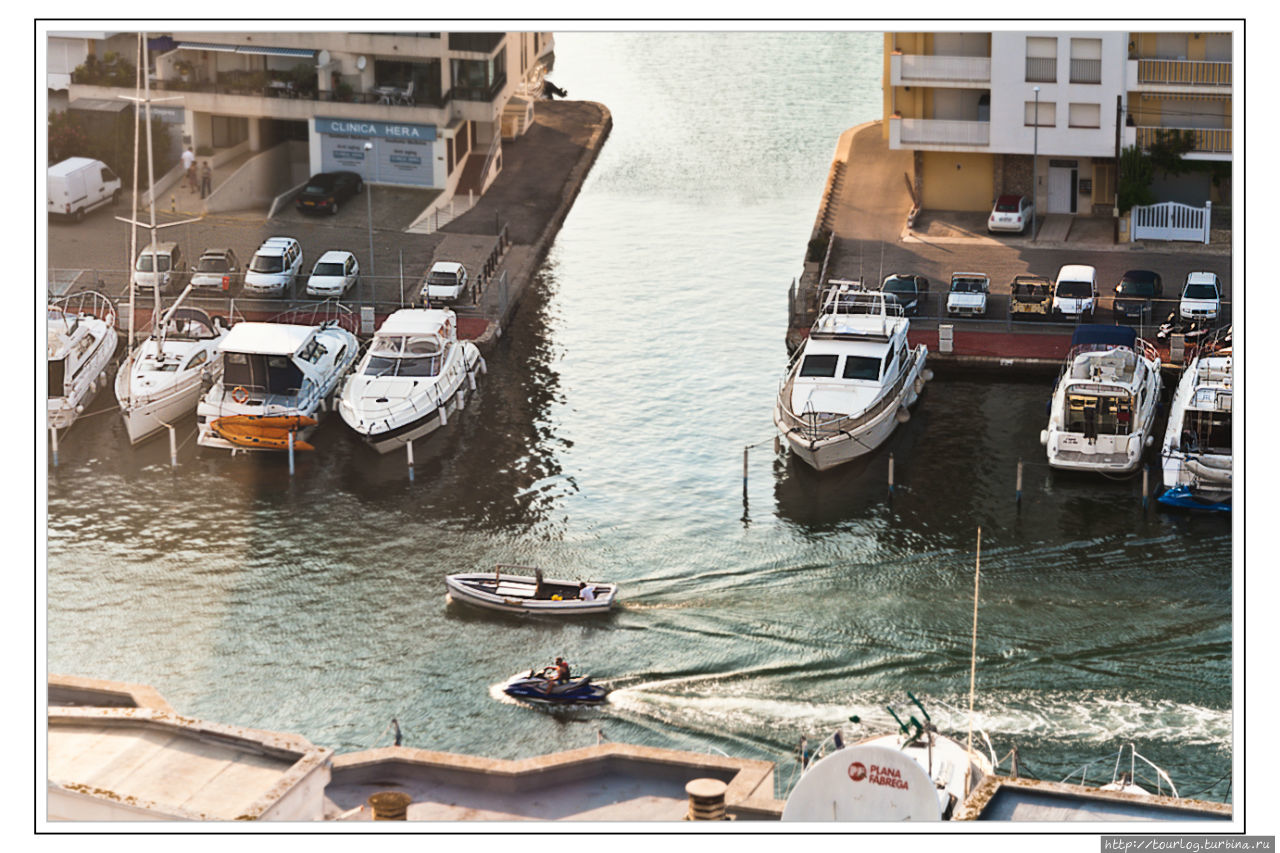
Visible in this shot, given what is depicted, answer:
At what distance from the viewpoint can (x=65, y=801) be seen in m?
34.9

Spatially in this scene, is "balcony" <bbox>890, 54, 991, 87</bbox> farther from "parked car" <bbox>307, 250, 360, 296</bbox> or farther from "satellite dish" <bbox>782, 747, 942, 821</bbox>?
"satellite dish" <bbox>782, 747, 942, 821</bbox>

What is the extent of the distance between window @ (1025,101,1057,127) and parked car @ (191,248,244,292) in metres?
26.6

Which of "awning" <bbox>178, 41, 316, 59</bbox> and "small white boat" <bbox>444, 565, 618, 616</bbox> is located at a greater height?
"awning" <bbox>178, 41, 316, 59</bbox>

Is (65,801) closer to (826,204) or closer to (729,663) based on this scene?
(729,663)

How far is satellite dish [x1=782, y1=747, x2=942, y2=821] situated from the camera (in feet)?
113

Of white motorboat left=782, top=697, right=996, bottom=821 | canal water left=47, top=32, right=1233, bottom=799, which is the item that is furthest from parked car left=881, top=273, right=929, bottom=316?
white motorboat left=782, top=697, right=996, bottom=821

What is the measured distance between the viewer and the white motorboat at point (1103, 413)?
6019cm

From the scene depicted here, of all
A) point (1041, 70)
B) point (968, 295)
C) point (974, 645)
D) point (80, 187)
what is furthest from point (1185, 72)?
point (80, 187)

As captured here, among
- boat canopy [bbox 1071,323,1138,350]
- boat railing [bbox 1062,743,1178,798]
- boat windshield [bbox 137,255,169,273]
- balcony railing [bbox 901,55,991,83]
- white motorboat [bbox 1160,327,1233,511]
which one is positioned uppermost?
balcony railing [bbox 901,55,991,83]

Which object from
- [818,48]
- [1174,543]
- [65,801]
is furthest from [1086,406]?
[818,48]

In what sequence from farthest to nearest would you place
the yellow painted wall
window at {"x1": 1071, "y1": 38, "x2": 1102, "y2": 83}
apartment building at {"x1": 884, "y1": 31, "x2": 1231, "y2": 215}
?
the yellow painted wall → apartment building at {"x1": 884, "y1": 31, "x2": 1231, "y2": 215} → window at {"x1": 1071, "y1": 38, "x2": 1102, "y2": 83}

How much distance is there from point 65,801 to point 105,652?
1681cm

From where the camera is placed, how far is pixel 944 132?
264 feet

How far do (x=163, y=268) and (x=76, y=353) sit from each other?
891 cm
